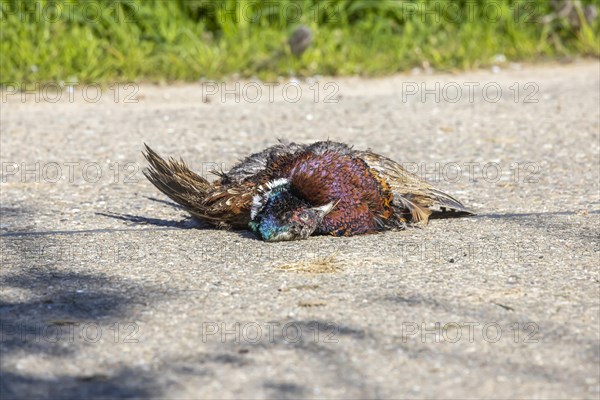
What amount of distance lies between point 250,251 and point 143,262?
52 cm

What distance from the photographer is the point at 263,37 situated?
9.82 m

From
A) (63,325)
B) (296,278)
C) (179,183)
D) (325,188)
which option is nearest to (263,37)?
(179,183)

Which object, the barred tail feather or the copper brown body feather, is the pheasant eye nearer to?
the copper brown body feather

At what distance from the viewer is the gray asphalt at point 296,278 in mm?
3561

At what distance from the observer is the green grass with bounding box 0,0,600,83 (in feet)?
30.0

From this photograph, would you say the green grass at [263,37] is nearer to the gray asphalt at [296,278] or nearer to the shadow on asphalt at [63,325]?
the gray asphalt at [296,278]

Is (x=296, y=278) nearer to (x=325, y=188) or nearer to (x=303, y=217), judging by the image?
(x=303, y=217)

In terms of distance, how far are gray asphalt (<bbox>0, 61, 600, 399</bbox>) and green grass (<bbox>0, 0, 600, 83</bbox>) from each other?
121 centimetres

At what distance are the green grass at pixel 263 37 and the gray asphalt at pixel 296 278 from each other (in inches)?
47.6

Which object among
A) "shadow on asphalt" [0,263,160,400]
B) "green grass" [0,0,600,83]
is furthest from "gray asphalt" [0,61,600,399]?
"green grass" [0,0,600,83]

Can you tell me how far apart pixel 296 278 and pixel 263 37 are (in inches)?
223

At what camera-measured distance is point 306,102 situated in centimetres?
875

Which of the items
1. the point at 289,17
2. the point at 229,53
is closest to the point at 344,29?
the point at 289,17

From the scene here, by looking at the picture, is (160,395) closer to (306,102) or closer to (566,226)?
(566,226)
